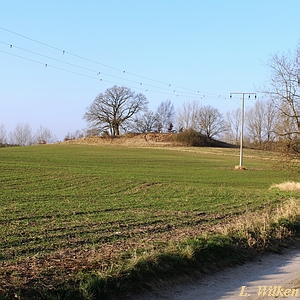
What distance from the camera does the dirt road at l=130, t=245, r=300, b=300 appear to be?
22.8ft

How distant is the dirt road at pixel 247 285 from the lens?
6.96m

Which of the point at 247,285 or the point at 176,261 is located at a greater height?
the point at 176,261

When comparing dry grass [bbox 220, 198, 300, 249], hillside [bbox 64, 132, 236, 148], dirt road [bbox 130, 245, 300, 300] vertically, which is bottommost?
dirt road [bbox 130, 245, 300, 300]

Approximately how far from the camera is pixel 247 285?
7.68 metres

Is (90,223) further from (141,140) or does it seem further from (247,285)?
(141,140)

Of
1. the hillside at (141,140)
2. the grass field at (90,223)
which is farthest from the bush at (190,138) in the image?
the grass field at (90,223)

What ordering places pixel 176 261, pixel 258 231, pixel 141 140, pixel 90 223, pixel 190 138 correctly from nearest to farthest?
1. pixel 176 261
2. pixel 258 231
3. pixel 90 223
4. pixel 190 138
5. pixel 141 140

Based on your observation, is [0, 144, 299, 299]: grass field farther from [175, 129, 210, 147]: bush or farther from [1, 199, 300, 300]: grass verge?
[175, 129, 210, 147]: bush

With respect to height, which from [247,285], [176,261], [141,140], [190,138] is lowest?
[247,285]

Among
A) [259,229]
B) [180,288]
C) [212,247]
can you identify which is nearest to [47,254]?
[180,288]

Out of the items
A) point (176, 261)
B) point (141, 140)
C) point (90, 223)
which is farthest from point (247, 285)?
point (141, 140)

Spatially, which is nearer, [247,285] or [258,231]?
[247,285]

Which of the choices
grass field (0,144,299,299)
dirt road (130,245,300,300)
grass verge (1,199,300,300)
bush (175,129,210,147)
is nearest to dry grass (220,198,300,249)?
grass verge (1,199,300,300)

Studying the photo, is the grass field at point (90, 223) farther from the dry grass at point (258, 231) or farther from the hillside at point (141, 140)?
the hillside at point (141, 140)
